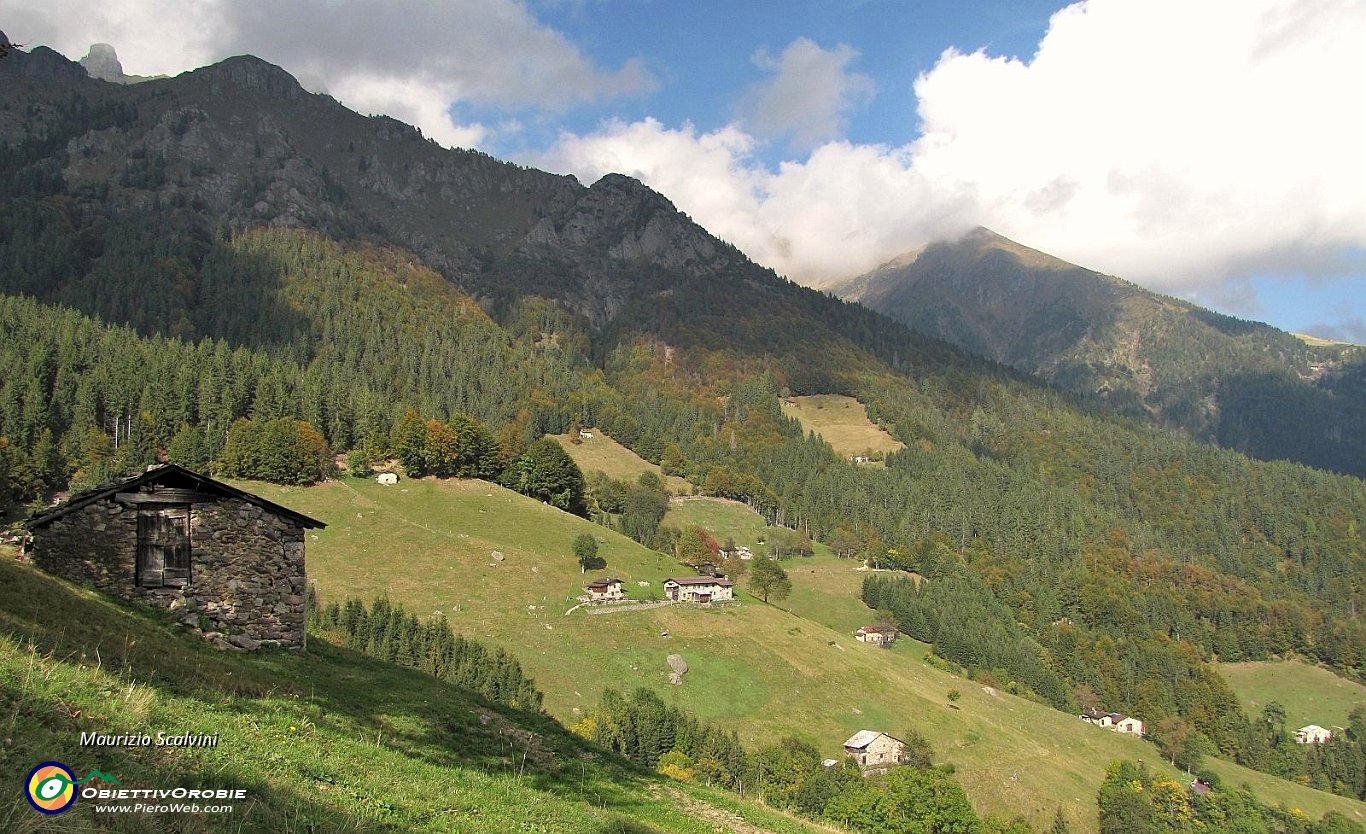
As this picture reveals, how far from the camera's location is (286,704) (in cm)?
1658

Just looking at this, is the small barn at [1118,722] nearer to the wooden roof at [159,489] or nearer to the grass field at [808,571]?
the grass field at [808,571]

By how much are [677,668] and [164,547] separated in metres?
69.7

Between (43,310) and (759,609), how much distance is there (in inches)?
6631

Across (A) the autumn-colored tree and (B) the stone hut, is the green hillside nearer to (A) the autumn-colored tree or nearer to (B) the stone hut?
(B) the stone hut

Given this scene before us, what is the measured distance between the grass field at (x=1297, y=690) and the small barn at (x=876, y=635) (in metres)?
85.8

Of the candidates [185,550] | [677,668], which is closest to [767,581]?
[677,668]

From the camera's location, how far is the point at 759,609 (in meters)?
111

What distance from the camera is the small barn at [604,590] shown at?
332 feet

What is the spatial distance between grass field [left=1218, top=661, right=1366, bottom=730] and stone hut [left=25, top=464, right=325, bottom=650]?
193 m

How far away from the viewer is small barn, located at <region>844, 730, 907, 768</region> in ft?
259

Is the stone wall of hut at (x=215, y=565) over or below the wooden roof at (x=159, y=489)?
below

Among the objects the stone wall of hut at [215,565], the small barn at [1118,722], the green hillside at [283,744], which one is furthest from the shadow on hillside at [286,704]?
the small barn at [1118,722]

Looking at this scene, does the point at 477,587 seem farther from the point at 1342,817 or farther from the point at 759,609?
the point at 1342,817

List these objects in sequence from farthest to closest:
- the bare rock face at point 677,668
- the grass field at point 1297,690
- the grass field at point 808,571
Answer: the grass field at point 1297,690, the grass field at point 808,571, the bare rock face at point 677,668
